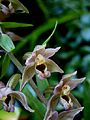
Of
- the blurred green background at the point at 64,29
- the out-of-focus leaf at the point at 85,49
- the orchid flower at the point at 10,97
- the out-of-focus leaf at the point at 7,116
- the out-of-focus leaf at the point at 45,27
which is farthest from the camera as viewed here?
the out-of-focus leaf at the point at 85,49

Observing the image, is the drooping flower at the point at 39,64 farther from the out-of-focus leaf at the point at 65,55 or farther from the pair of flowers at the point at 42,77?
the out-of-focus leaf at the point at 65,55

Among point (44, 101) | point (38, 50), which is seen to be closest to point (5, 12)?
point (38, 50)

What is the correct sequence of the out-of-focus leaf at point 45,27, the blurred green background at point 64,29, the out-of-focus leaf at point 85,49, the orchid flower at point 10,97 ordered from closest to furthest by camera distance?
the orchid flower at point 10,97
the out-of-focus leaf at point 45,27
the blurred green background at point 64,29
the out-of-focus leaf at point 85,49

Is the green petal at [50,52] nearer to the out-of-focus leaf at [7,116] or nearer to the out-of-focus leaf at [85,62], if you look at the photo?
the out-of-focus leaf at [7,116]

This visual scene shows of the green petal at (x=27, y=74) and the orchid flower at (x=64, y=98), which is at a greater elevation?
the green petal at (x=27, y=74)

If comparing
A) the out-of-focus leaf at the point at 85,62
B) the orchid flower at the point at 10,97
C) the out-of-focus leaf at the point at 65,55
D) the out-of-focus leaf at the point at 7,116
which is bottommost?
the out-of-focus leaf at the point at 85,62

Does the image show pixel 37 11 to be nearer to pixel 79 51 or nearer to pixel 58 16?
pixel 58 16

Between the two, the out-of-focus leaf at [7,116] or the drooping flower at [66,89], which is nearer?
the drooping flower at [66,89]

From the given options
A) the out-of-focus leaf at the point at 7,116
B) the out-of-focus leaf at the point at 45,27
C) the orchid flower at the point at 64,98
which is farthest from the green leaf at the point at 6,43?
the out-of-focus leaf at the point at 45,27
